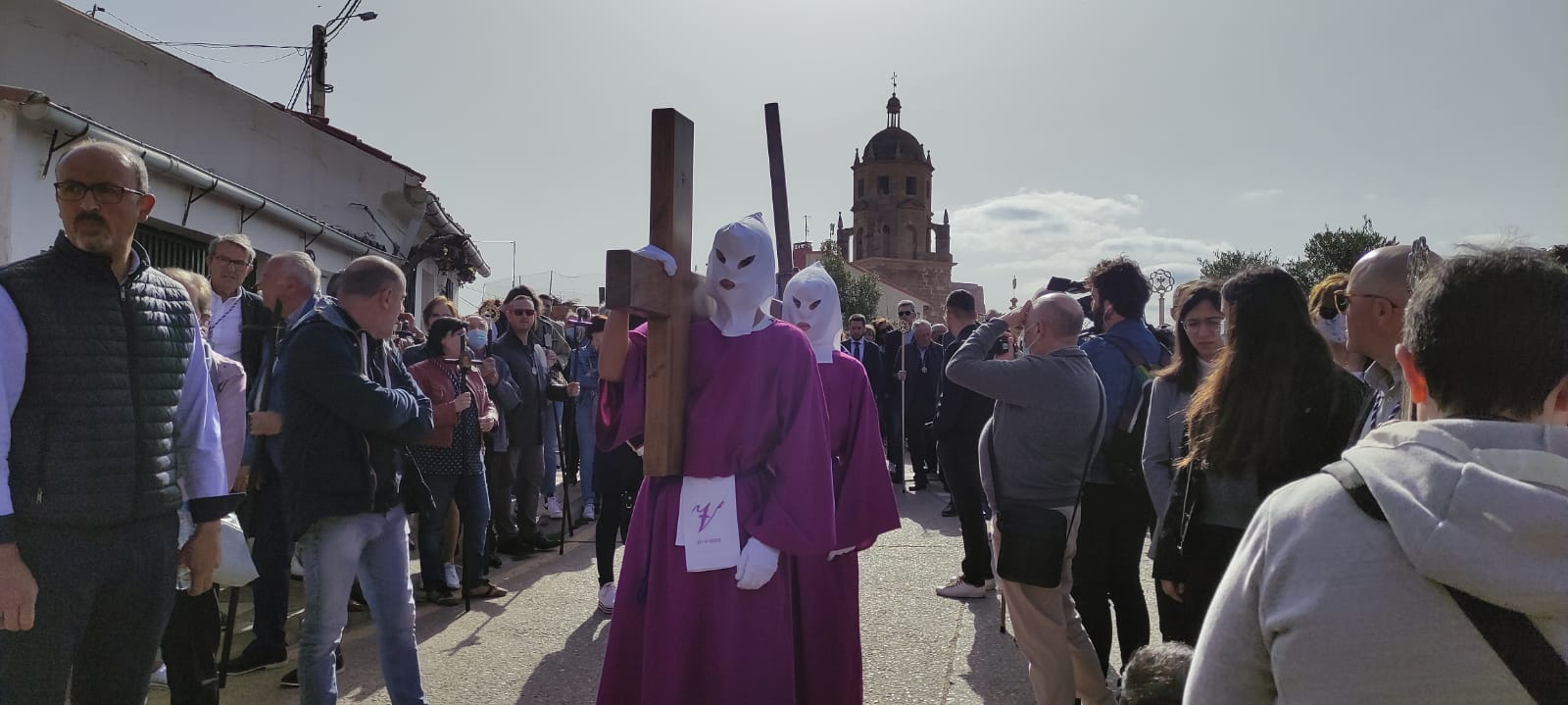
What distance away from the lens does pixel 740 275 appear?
302 centimetres

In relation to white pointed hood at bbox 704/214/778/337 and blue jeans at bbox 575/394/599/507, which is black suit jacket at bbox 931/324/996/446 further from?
blue jeans at bbox 575/394/599/507

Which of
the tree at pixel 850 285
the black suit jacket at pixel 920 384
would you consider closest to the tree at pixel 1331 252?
the tree at pixel 850 285

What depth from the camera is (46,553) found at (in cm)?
229

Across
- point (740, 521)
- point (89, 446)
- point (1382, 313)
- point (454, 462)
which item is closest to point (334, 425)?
point (89, 446)

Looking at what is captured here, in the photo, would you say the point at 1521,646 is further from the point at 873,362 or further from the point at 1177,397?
the point at 873,362

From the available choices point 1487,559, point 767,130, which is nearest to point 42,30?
point 767,130

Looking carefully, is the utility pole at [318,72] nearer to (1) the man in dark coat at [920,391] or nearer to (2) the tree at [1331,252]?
(1) the man in dark coat at [920,391]

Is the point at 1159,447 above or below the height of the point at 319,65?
below

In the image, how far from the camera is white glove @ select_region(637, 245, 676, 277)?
270cm

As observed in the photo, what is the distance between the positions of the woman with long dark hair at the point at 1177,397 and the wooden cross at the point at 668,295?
175 cm

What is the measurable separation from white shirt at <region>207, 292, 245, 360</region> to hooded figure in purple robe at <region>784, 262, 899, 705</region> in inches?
116

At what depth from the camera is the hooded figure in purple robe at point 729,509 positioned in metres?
2.82

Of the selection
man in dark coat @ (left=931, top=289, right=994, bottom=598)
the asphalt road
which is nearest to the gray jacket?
the asphalt road

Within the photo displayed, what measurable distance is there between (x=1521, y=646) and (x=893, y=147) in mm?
86126
